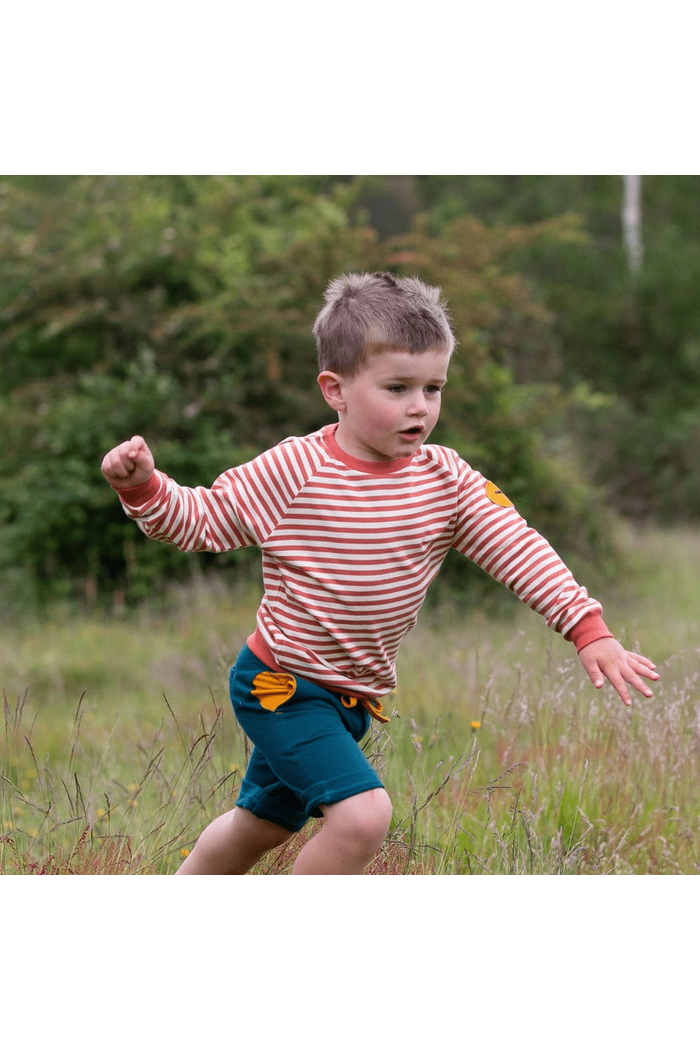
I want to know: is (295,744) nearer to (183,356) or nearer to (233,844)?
(233,844)

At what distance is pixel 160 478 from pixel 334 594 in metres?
0.55

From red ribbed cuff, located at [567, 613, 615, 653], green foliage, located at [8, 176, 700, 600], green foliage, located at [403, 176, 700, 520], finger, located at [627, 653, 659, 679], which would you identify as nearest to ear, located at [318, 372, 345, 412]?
red ribbed cuff, located at [567, 613, 615, 653]

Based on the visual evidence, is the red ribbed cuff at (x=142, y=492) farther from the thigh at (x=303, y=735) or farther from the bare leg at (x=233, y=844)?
the bare leg at (x=233, y=844)

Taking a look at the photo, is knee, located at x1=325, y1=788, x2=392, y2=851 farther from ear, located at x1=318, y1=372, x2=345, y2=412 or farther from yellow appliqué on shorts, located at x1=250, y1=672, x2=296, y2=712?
ear, located at x1=318, y1=372, x2=345, y2=412

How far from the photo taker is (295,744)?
9.35 feet

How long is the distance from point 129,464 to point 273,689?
70cm

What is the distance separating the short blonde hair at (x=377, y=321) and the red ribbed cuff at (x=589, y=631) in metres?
0.81

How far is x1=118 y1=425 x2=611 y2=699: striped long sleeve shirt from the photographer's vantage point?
115 inches

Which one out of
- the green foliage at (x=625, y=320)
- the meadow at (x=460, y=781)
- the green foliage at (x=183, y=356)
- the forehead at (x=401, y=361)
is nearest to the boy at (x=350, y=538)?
the forehead at (x=401, y=361)

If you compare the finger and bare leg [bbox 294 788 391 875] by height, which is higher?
the finger

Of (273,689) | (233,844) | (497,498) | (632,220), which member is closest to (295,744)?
(273,689)

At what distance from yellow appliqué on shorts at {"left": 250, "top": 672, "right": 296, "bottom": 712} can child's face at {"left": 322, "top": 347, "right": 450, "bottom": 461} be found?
0.66 meters

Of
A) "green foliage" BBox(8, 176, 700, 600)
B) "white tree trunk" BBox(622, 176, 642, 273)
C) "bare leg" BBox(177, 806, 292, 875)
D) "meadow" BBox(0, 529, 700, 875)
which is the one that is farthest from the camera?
"white tree trunk" BBox(622, 176, 642, 273)

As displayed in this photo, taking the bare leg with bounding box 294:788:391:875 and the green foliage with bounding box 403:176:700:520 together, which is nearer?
the bare leg with bounding box 294:788:391:875
